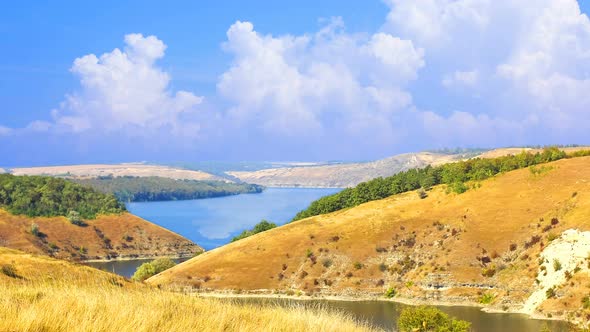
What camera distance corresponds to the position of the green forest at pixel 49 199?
147 meters

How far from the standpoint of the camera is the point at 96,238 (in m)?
140

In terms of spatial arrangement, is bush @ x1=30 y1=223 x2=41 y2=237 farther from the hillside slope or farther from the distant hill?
the hillside slope

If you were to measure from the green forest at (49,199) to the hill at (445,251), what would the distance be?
71479 millimetres

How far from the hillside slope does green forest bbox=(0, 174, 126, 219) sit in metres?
3.50

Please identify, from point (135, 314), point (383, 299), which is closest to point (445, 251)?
point (383, 299)

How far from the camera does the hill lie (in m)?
69.3

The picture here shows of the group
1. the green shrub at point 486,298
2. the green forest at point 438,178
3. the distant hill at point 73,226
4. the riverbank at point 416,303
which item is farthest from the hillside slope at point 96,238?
the green shrub at point 486,298

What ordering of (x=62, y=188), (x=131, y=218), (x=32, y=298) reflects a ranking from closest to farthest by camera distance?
(x=32, y=298) → (x=131, y=218) → (x=62, y=188)

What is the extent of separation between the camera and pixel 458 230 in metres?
83.3

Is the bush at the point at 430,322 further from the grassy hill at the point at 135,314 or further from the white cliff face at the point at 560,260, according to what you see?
the grassy hill at the point at 135,314

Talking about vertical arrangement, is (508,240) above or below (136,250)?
above

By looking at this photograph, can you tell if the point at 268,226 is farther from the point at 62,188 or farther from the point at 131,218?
the point at 62,188

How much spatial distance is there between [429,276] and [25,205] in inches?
4330

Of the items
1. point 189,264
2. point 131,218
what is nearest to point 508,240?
point 189,264
